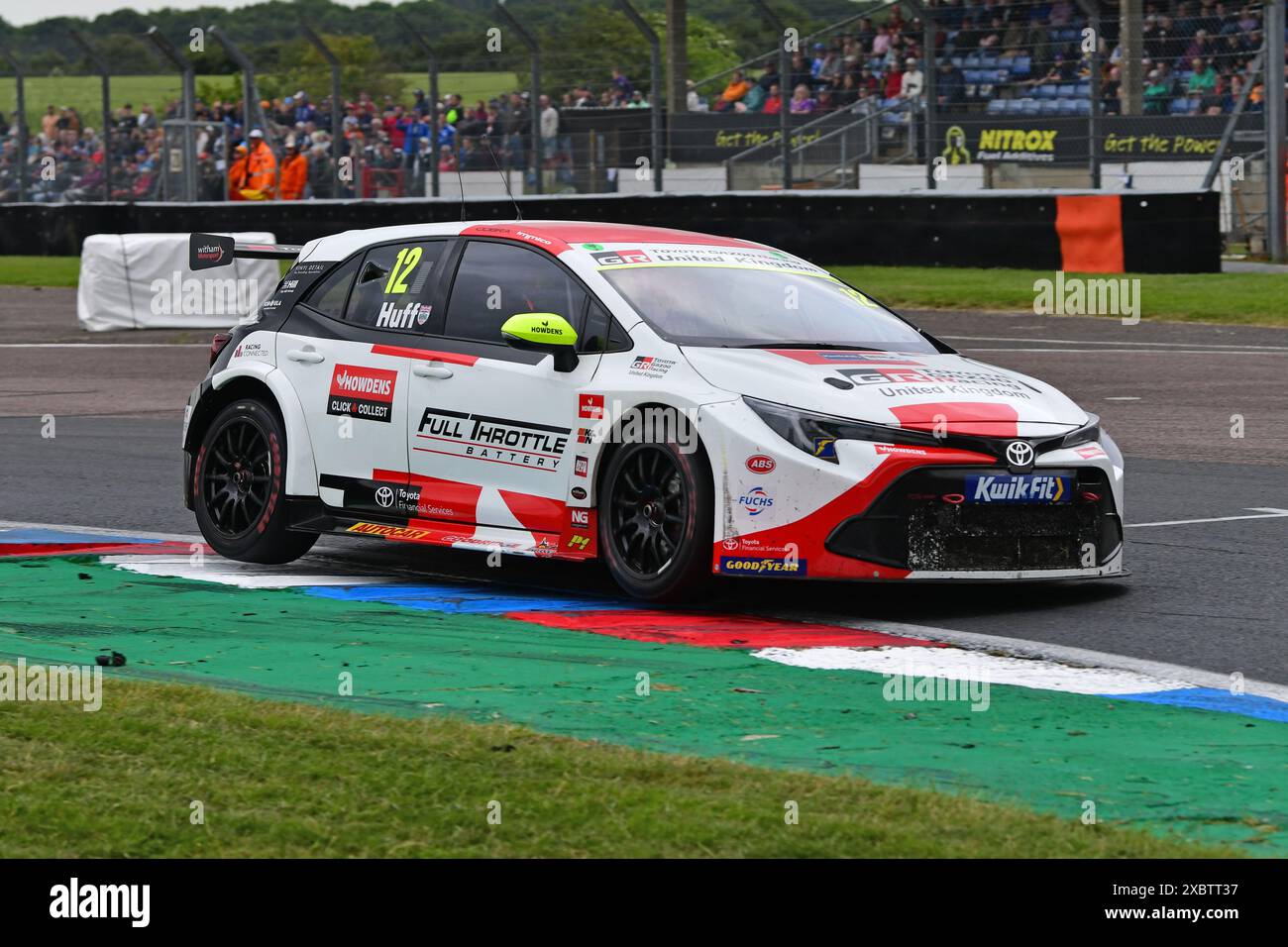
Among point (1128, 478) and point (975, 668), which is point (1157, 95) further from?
point (975, 668)

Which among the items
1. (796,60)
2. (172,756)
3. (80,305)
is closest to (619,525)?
(172,756)

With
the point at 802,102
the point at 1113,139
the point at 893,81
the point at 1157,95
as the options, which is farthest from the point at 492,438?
the point at 802,102

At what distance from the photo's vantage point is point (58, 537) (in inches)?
386

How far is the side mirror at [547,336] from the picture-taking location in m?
8.20

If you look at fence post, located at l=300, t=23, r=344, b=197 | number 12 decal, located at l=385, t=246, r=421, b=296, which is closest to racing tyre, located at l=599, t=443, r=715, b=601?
number 12 decal, located at l=385, t=246, r=421, b=296

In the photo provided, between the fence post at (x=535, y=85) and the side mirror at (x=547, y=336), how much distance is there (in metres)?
20.0

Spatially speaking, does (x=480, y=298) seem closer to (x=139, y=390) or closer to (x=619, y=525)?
(x=619, y=525)

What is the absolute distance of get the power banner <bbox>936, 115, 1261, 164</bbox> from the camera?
2397cm

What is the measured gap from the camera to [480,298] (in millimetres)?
8828

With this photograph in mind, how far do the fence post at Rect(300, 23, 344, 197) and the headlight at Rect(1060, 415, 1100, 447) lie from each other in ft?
75.0

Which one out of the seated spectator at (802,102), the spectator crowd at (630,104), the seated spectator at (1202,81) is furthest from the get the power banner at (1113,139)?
the seated spectator at (802,102)

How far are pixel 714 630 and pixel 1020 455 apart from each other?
4.31 feet
